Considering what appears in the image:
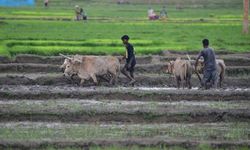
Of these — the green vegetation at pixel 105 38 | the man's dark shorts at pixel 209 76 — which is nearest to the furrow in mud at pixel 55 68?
the green vegetation at pixel 105 38

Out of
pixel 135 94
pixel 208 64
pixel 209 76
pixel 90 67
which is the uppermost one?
pixel 208 64

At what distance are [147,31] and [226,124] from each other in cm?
2279

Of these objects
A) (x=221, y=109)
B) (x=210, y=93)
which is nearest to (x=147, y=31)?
(x=210, y=93)

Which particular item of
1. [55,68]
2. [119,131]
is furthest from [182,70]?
[119,131]

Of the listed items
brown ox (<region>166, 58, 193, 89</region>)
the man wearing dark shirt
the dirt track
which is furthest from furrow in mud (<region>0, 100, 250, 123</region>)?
brown ox (<region>166, 58, 193, 89</region>)

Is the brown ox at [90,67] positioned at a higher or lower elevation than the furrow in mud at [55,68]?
higher

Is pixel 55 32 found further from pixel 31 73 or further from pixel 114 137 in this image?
pixel 114 137

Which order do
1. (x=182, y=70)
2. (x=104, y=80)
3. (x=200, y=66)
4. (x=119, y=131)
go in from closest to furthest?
(x=119, y=131) → (x=182, y=70) → (x=200, y=66) → (x=104, y=80)

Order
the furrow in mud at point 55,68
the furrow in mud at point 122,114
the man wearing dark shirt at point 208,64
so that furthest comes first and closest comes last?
the furrow in mud at point 55,68 → the man wearing dark shirt at point 208,64 → the furrow in mud at point 122,114

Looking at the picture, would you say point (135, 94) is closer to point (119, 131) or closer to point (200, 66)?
point (200, 66)

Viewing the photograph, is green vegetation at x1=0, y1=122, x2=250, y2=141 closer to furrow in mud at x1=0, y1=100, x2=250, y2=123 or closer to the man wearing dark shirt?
furrow in mud at x1=0, y1=100, x2=250, y2=123

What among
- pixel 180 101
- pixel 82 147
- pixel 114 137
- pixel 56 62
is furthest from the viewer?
pixel 56 62

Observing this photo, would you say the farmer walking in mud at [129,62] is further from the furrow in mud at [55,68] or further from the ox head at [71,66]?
the furrow in mud at [55,68]

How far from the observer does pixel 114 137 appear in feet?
40.4
